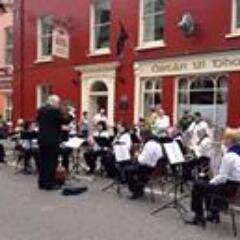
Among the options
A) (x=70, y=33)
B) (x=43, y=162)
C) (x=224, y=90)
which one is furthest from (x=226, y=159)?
(x=70, y=33)

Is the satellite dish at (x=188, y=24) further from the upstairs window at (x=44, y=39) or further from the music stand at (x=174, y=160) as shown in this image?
the music stand at (x=174, y=160)

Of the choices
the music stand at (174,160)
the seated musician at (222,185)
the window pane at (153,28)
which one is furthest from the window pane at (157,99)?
the seated musician at (222,185)

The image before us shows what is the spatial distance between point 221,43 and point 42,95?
37.4 ft

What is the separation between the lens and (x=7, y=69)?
36875 mm

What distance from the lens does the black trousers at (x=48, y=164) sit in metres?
15.2

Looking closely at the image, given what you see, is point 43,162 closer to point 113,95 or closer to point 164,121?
point 164,121

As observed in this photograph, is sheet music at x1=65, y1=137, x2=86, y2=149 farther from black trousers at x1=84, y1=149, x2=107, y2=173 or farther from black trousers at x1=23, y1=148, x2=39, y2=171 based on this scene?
black trousers at x1=23, y1=148, x2=39, y2=171

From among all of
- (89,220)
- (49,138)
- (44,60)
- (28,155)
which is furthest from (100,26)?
(89,220)

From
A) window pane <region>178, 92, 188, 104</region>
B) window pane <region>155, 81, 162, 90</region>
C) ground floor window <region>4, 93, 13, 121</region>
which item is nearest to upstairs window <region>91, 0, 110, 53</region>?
window pane <region>155, 81, 162, 90</region>

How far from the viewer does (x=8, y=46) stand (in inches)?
1467

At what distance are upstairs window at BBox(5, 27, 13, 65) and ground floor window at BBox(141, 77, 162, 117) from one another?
1278 centimetres

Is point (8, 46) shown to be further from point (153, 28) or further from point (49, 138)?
point (49, 138)

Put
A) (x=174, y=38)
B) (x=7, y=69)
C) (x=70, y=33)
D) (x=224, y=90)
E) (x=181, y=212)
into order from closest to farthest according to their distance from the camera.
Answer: (x=181, y=212) < (x=224, y=90) < (x=174, y=38) < (x=70, y=33) < (x=7, y=69)

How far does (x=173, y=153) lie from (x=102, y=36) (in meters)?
15.4
